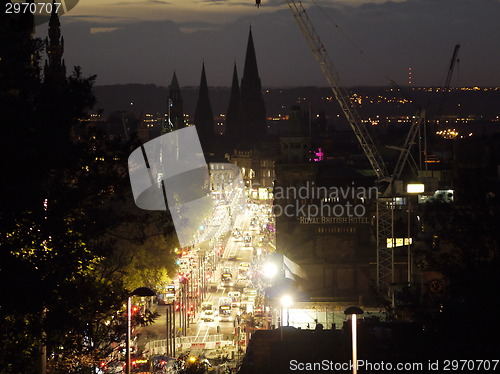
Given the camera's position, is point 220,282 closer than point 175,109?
Yes

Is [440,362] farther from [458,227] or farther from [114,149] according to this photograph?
[114,149]

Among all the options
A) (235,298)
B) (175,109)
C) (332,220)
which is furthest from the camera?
(175,109)

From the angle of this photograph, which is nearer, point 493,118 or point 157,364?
point 157,364

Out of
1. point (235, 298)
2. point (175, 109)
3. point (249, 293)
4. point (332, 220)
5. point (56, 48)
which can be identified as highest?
point (175, 109)

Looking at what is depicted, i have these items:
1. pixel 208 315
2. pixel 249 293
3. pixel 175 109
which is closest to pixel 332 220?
pixel 249 293

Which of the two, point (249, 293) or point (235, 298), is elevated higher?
point (249, 293)

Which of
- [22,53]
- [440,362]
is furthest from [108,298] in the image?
[440,362]

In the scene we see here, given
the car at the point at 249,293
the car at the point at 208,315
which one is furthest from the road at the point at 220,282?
the car at the point at 208,315

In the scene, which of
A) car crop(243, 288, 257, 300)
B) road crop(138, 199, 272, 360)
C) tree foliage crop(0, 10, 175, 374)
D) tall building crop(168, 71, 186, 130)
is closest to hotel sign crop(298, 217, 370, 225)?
road crop(138, 199, 272, 360)

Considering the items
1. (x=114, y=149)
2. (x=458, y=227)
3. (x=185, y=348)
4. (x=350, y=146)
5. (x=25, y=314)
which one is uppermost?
(x=350, y=146)

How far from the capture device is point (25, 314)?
15336 millimetres

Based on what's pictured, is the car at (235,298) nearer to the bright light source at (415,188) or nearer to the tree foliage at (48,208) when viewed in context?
the bright light source at (415,188)

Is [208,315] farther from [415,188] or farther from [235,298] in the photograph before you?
[415,188]

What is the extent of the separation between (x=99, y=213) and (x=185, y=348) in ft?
75.8
